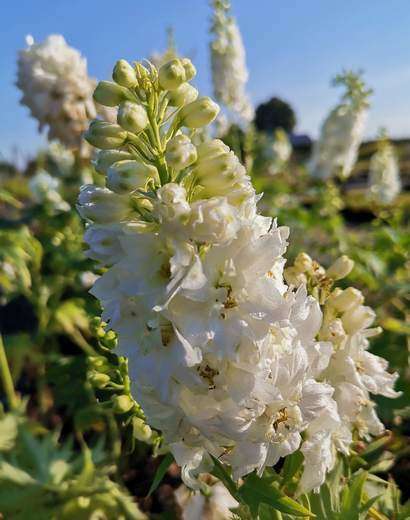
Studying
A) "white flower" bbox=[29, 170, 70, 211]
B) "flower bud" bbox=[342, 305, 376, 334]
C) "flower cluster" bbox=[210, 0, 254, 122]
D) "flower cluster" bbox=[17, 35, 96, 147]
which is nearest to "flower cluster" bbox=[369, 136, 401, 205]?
"flower cluster" bbox=[210, 0, 254, 122]

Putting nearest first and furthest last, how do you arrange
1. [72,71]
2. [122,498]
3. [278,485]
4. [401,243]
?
[278,485] → [122,498] → [401,243] → [72,71]

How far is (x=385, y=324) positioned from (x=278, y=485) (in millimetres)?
1384

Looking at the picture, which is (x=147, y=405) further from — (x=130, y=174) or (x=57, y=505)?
(x=57, y=505)

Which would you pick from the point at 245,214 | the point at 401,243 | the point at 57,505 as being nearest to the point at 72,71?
the point at 401,243

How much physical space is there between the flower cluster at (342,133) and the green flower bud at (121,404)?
291 centimetres

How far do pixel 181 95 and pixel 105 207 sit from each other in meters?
0.30

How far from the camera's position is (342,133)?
571 centimetres

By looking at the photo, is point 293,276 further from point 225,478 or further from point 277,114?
point 277,114

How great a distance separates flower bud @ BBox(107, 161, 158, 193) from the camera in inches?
43.4

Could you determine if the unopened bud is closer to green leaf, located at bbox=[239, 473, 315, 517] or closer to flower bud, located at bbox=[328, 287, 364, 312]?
flower bud, located at bbox=[328, 287, 364, 312]

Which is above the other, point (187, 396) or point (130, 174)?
point (130, 174)

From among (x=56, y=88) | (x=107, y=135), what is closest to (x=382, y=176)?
(x=56, y=88)

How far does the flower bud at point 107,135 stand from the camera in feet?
3.88

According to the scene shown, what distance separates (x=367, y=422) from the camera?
156 cm
